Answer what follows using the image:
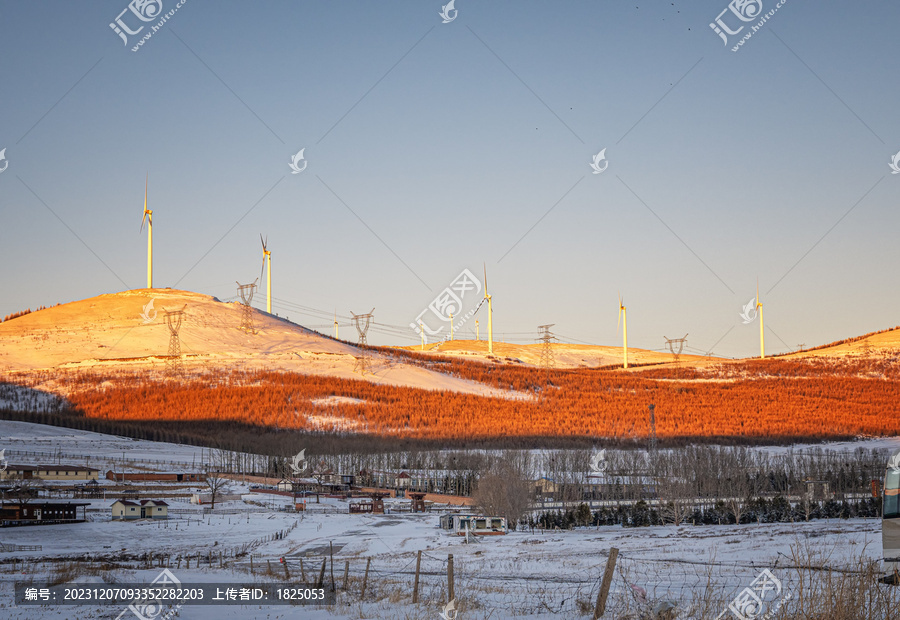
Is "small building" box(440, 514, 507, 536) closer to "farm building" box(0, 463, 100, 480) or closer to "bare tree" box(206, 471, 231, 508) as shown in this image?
"bare tree" box(206, 471, 231, 508)

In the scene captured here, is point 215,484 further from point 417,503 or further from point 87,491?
point 417,503

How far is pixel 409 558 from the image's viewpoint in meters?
36.9

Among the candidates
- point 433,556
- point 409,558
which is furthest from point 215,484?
point 409,558

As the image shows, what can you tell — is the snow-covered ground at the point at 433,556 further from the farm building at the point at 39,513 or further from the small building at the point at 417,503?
the small building at the point at 417,503

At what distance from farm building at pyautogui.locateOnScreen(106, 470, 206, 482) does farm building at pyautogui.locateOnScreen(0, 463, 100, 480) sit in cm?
196

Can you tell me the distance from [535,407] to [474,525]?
10643cm

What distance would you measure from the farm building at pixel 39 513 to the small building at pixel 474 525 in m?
24.7

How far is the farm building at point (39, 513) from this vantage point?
5472 cm

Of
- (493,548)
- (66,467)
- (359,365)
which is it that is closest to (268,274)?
(359,365)

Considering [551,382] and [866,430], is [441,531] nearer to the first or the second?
[866,430]

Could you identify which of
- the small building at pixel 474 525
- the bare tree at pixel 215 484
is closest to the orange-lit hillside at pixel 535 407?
the bare tree at pixel 215 484

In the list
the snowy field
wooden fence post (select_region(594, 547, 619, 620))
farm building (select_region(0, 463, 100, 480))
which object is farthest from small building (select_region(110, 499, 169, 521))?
wooden fence post (select_region(594, 547, 619, 620))

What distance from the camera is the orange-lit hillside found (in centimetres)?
13362

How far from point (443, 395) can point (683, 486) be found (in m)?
99.4
